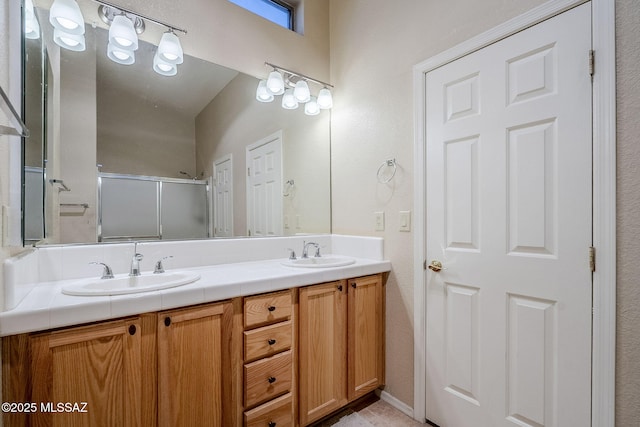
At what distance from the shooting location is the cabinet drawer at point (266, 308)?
1296mm

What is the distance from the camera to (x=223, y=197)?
6.10ft

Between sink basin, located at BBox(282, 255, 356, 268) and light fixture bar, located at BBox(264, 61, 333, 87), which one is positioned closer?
sink basin, located at BBox(282, 255, 356, 268)

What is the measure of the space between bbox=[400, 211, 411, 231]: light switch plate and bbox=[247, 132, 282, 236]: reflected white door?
85 cm

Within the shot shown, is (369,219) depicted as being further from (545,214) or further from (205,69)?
(205,69)

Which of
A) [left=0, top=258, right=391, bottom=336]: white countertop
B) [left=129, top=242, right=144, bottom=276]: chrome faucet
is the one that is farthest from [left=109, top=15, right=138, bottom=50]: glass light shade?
[left=0, top=258, right=391, bottom=336]: white countertop

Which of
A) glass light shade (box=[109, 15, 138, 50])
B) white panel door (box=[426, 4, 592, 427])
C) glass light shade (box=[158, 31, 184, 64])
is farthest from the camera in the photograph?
glass light shade (box=[158, 31, 184, 64])

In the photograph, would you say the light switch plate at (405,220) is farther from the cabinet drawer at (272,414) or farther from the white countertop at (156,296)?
the cabinet drawer at (272,414)

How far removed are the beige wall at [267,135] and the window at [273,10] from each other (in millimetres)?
553

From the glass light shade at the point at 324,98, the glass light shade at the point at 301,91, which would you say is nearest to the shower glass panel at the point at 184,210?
the glass light shade at the point at 301,91

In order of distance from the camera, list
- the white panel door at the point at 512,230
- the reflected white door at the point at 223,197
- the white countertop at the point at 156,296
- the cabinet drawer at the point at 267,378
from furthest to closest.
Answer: the reflected white door at the point at 223,197
the cabinet drawer at the point at 267,378
the white panel door at the point at 512,230
the white countertop at the point at 156,296

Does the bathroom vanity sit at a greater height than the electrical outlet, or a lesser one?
lesser

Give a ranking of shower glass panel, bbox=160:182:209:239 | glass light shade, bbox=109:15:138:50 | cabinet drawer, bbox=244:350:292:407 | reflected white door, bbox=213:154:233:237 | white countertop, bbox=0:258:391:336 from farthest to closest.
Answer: reflected white door, bbox=213:154:233:237, shower glass panel, bbox=160:182:209:239, glass light shade, bbox=109:15:138:50, cabinet drawer, bbox=244:350:292:407, white countertop, bbox=0:258:391:336

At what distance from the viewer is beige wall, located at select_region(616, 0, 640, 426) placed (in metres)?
1.01

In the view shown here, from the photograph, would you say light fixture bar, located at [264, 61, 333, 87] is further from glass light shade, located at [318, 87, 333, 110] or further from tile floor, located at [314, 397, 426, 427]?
tile floor, located at [314, 397, 426, 427]
